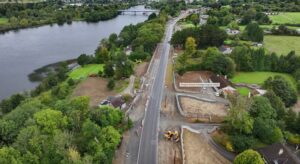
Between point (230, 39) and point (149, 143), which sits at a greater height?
point (230, 39)

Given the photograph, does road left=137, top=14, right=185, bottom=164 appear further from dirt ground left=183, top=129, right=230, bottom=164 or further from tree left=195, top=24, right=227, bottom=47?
tree left=195, top=24, right=227, bottom=47

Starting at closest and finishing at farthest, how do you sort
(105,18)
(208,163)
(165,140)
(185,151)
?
(208,163)
(185,151)
(165,140)
(105,18)

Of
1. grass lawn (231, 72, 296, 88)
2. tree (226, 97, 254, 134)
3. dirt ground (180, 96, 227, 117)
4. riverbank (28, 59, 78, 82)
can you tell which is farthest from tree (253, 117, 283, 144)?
riverbank (28, 59, 78, 82)

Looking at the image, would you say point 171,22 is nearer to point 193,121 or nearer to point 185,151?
point 193,121

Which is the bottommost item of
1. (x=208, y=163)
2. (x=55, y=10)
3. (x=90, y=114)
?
(x=208, y=163)

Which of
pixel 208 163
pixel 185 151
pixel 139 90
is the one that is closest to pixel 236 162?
pixel 208 163

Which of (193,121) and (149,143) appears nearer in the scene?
(149,143)
